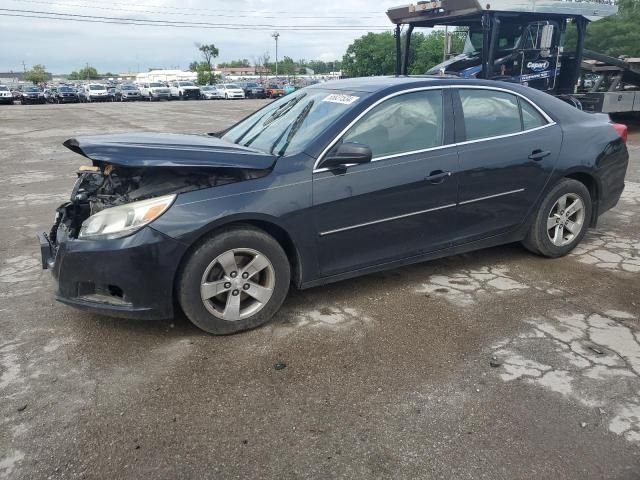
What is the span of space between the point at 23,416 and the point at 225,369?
3.44ft

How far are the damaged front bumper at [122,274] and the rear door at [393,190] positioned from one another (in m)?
1.04

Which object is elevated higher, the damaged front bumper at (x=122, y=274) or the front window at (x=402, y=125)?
the front window at (x=402, y=125)

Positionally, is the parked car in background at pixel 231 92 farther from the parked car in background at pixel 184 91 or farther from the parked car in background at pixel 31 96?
the parked car in background at pixel 31 96

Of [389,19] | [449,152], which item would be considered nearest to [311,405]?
[449,152]

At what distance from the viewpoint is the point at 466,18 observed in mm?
9930

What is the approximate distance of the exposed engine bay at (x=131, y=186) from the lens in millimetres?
3377

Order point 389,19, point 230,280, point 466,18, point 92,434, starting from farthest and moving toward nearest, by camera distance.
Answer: point 389,19, point 466,18, point 230,280, point 92,434

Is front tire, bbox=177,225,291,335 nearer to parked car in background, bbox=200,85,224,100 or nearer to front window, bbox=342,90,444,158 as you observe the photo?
front window, bbox=342,90,444,158

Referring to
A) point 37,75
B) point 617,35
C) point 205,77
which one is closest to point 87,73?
point 37,75

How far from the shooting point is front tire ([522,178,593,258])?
15.4ft

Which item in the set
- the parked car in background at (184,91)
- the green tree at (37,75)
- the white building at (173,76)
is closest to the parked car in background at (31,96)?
the parked car in background at (184,91)

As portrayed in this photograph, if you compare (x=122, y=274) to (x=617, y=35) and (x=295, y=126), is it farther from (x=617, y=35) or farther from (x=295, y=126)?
(x=617, y=35)

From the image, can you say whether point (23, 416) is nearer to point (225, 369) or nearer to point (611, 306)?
point (225, 369)

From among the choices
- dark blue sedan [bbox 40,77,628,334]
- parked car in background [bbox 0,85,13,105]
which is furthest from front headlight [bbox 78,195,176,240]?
parked car in background [bbox 0,85,13,105]
